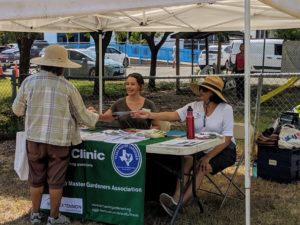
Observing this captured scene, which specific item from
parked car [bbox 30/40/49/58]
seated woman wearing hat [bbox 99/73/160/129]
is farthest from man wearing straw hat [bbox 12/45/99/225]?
parked car [bbox 30/40/49/58]

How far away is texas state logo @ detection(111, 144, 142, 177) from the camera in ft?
14.4

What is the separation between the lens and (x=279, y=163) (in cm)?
619

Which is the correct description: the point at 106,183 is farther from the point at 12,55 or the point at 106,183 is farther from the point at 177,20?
the point at 12,55

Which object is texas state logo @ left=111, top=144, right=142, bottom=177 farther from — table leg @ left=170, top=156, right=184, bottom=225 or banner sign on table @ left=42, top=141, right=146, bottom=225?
table leg @ left=170, top=156, right=184, bottom=225

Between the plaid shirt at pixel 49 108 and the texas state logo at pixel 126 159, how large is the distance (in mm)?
433

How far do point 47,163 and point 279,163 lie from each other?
297cm

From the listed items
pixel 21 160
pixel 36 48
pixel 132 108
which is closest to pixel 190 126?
pixel 132 108

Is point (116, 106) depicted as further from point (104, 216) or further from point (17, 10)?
point (17, 10)

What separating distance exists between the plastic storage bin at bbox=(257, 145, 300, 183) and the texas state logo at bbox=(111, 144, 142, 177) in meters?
2.42

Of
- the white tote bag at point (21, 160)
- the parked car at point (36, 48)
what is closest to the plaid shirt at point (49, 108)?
the white tote bag at point (21, 160)

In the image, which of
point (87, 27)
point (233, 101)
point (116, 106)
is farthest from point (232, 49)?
point (116, 106)

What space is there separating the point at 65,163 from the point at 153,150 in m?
0.84

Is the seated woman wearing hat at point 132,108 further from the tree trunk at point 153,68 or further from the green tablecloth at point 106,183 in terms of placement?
the tree trunk at point 153,68

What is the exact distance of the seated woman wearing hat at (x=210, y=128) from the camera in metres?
4.80
